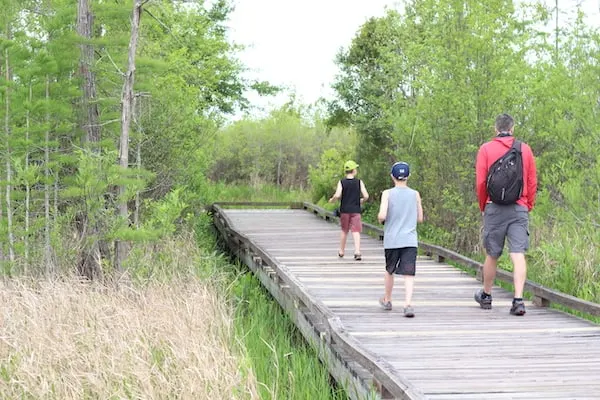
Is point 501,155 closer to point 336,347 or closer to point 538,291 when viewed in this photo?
point 538,291

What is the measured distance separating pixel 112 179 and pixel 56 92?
2.02m

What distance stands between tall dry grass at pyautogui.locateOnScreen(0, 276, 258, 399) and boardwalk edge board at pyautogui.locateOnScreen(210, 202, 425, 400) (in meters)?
0.72

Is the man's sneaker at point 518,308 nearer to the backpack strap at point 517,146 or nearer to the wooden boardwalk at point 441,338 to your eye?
the wooden boardwalk at point 441,338

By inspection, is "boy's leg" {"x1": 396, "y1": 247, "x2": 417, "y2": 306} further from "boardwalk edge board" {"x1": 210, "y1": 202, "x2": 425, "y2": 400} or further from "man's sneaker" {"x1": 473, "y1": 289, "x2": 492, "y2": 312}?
"man's sneaker" {"x1": 473, "y1": 289, "x2": 492, "y2": 312}

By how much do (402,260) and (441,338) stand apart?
95 centimetres

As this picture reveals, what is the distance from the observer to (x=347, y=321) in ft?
25.4

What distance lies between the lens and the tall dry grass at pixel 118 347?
6.52 meters

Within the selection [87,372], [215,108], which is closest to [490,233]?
[87,372]

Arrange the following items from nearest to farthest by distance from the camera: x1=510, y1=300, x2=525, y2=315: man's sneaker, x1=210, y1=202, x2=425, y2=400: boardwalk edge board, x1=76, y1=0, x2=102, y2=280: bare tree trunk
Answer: x1=210, y1=202, x2=425, y2=400: boardwalk edge board → x1=510, y1=300, x2=525, y2=315: man's sneaker → x1=76, y1=0, x2=102, y2=280: bare tree trunk

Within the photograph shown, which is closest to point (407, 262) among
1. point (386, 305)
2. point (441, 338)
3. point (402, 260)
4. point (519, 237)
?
point (402, 260)

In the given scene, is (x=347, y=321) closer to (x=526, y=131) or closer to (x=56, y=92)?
(x=56, y=92)

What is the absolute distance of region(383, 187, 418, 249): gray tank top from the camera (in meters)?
7.62

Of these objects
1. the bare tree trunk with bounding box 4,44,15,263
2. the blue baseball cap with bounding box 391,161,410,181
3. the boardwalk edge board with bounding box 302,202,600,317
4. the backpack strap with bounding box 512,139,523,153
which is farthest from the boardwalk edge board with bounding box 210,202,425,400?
the bare tree trunk with bounding box 4,44,15,263

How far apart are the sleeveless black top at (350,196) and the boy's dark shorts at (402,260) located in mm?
3628
